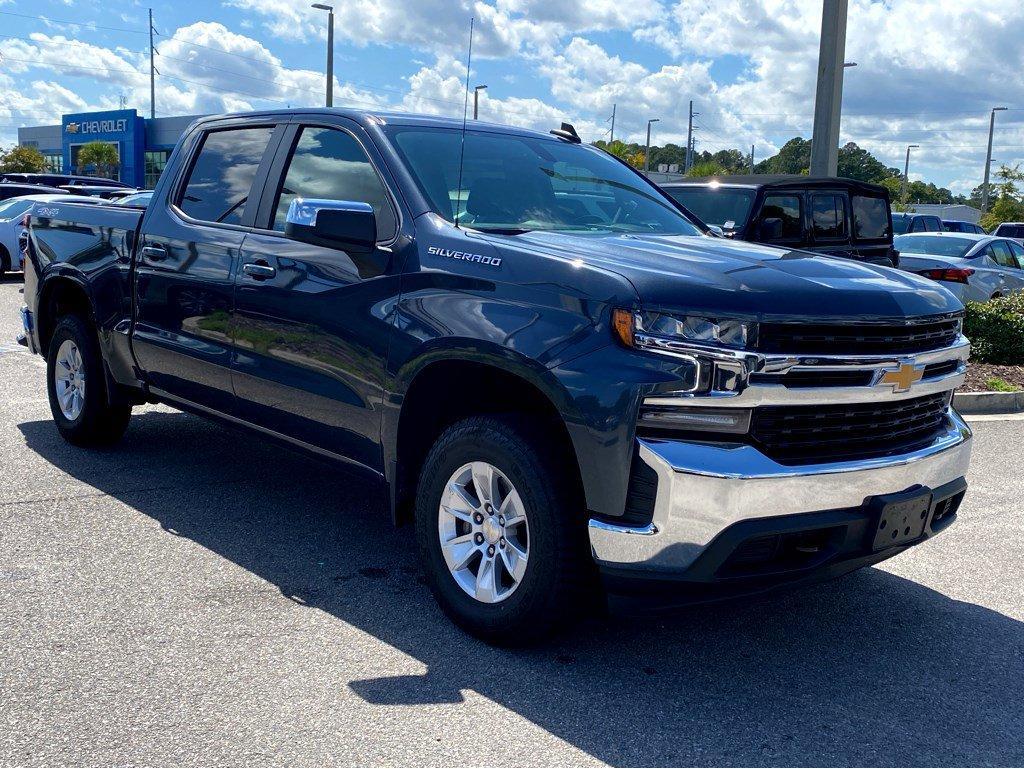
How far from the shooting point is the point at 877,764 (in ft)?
10.4

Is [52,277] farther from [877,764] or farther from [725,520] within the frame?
[877,764]

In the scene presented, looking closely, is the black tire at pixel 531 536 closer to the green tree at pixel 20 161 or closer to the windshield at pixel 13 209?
the windshield at pixel 13 209

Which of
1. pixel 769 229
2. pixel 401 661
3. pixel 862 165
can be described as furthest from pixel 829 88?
pixel 862 165

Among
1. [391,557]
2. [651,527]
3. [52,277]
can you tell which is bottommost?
[391,557]

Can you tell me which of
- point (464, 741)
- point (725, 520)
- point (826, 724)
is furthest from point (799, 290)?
point (464, 741)

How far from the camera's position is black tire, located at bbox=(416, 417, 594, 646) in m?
3.59

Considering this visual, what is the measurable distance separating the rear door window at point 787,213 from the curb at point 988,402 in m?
2.13

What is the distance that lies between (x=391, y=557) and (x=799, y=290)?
229 cm

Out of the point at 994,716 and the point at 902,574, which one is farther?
the point at 902,574

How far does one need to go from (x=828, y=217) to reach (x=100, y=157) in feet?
181

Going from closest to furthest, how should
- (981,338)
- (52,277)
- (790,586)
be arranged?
(790,586)
(52,277)
(981,338)

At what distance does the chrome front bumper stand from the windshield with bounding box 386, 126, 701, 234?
1424 millimetres

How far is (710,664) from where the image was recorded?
151 inches

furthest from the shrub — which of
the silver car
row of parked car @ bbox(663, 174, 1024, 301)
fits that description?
the silver car
